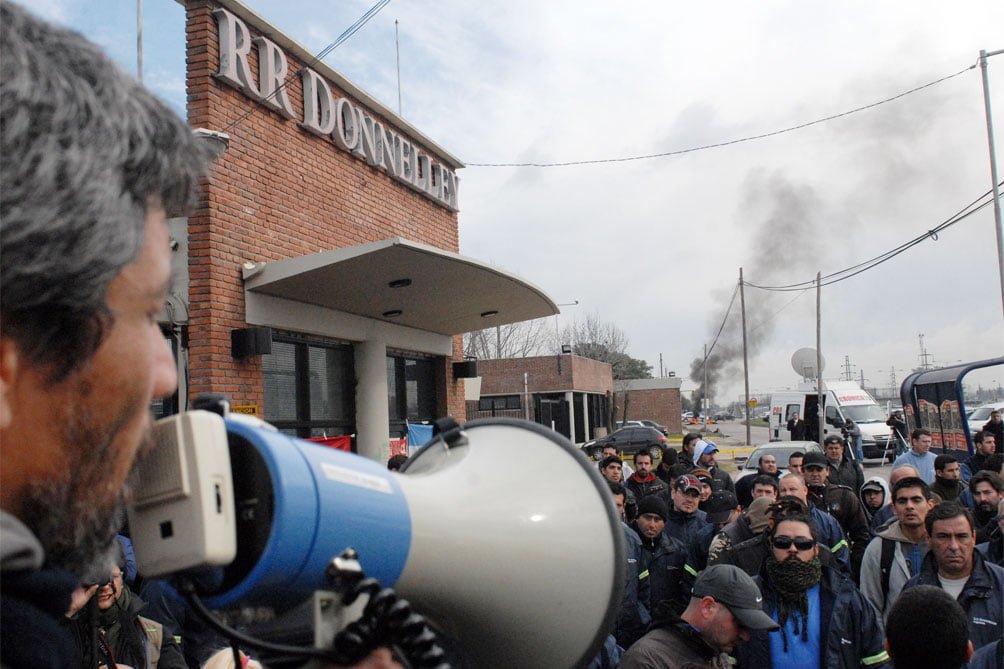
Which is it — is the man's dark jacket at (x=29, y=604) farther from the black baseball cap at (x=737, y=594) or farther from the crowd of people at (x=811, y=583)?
the black baseball cap at (x=737, y=594)

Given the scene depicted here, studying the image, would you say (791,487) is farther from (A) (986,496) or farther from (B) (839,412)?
(B) (839,412)

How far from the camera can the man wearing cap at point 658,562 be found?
636 centimetres

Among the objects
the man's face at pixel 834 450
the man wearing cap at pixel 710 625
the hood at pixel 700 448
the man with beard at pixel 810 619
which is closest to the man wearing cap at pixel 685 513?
the man with beard at pixel 810 619

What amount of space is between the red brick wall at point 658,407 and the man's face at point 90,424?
56.9 metres

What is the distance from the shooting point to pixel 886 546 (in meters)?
5.68

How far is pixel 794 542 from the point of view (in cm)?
467

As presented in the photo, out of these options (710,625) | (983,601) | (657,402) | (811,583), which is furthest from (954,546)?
(657,402)

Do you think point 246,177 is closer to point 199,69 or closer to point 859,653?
point 199,69

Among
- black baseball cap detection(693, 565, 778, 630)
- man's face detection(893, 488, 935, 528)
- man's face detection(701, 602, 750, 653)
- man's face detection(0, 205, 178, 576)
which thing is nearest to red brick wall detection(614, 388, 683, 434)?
man's face detection(893, 488, 935, 528)

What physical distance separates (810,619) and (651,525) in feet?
7.02

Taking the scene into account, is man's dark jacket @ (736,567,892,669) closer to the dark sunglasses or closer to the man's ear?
the dark sunglasses

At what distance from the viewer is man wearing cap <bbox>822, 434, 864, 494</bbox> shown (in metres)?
10.0

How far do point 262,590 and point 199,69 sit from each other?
8051 millimetres

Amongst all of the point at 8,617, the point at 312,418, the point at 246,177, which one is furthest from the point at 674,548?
the point at 8,617
